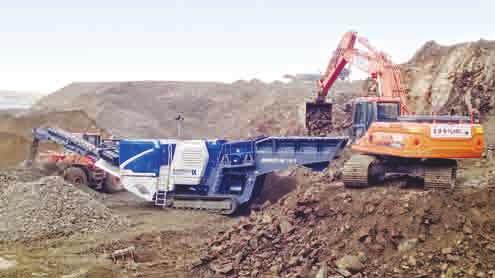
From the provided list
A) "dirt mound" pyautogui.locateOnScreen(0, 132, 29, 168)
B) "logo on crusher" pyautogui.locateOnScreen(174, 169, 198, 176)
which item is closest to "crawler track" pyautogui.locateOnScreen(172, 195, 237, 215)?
"logo on crusher" pyautogui.locateOnScreen(174, 169, 198, 176)

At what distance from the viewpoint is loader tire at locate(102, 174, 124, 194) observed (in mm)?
19359

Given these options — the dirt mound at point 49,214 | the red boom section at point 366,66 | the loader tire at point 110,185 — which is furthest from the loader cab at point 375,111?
the loader tire at point 110,185

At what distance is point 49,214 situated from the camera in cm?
1295

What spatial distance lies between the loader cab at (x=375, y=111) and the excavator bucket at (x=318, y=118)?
7137 millimetres

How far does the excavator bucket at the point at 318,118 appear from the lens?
18.7 m

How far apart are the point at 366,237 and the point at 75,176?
12.5 metres

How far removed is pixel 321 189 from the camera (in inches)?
396

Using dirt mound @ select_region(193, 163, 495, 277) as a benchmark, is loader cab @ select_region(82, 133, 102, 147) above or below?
above

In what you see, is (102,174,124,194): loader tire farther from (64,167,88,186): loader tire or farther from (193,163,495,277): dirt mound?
(193,163,495,277): dirt mound

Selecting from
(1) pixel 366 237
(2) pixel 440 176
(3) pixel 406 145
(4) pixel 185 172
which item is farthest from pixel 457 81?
(1) pixel 366 237

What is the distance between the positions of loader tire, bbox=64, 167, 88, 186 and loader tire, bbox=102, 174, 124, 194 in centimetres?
77

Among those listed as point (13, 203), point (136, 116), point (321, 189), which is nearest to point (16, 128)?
point (136, 116)

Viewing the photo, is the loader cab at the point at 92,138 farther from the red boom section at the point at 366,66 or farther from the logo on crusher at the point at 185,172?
the red boom section at the point at 366,66

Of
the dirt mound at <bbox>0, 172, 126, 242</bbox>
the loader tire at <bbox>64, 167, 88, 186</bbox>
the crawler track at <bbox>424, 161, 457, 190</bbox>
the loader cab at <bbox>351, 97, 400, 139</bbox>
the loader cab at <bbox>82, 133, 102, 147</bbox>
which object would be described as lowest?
the dirt mound at <bbox>0, 172, 126, 242</bbox>
